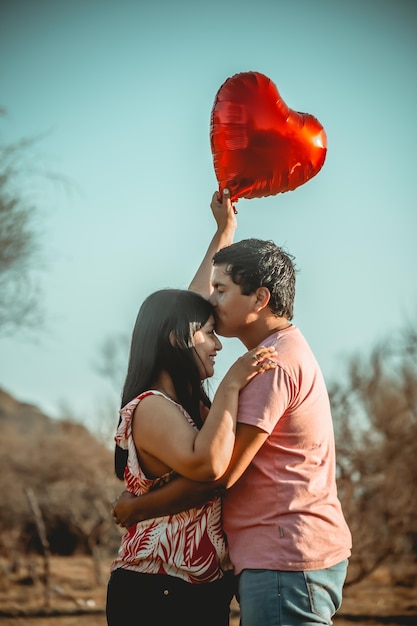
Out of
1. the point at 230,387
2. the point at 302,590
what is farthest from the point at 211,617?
the point at 230,387

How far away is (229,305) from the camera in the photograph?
9.12 feet

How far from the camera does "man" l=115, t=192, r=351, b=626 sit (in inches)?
96.8

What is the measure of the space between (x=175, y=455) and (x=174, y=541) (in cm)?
31

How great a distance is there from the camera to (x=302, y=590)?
8.03 ft

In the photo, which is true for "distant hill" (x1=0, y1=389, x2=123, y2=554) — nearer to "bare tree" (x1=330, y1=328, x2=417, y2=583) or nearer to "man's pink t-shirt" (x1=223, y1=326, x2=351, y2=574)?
"bare tree" (x1=330, y1=328, x2=417, y2=583)

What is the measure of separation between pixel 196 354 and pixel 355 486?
28.4ft

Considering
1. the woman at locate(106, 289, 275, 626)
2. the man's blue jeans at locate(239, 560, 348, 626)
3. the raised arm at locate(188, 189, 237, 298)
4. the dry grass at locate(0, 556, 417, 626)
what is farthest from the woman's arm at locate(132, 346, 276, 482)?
the dry grass at locate(0, 556, 417, 626)

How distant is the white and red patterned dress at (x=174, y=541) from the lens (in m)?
2.58

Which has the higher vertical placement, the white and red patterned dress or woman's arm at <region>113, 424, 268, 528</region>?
woman's arm at <region>113, 424, 268, 528</region>

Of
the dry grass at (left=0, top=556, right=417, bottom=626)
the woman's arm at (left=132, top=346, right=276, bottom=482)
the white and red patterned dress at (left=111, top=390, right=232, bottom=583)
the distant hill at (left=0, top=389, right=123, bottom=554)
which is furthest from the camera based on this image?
the distant hill at (left=0, top=389, right=123, bottom=554)

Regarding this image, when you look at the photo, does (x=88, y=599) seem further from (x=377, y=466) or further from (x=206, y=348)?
(x=206, y=348)

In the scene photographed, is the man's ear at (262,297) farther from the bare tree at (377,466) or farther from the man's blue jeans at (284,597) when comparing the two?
the bare tree at (377,466)

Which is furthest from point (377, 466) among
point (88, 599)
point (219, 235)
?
point (219, 235)

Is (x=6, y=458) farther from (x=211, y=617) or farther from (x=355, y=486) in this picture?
(x=211, y=617)
